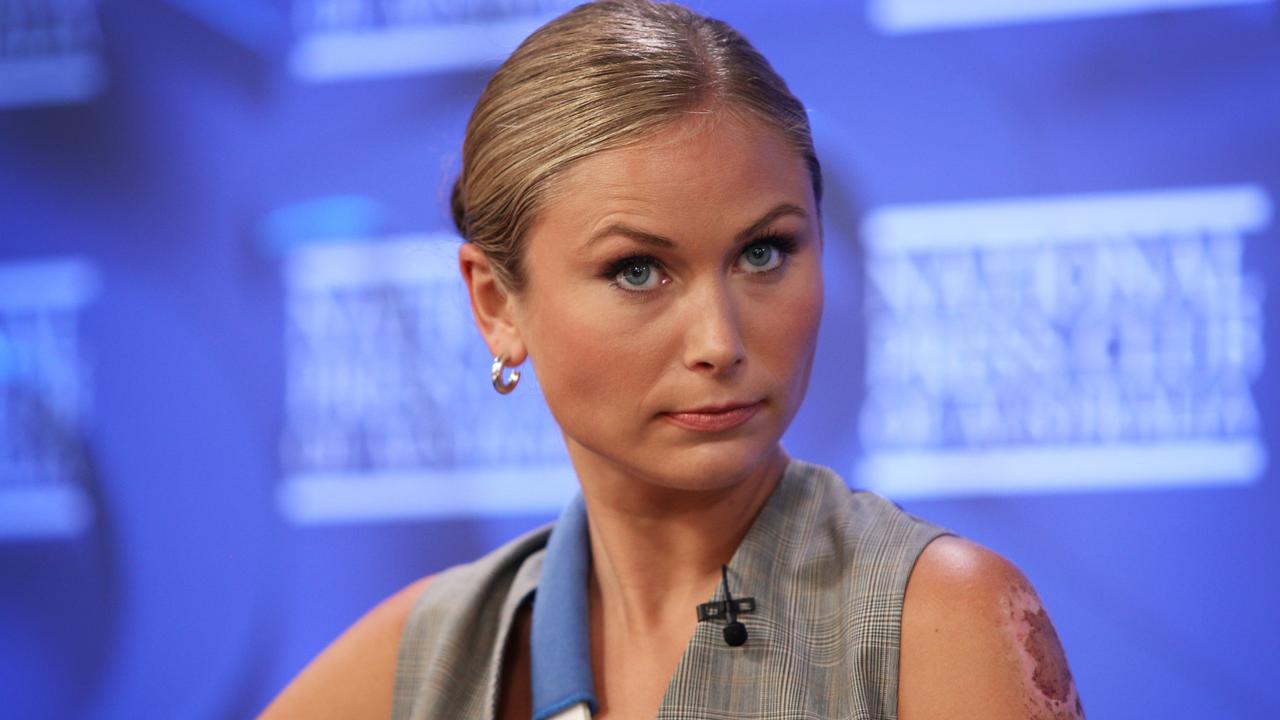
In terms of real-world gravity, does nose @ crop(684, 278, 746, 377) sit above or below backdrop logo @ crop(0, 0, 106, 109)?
below

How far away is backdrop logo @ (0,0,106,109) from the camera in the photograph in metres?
2.46

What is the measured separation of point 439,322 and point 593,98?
1096 millimetres

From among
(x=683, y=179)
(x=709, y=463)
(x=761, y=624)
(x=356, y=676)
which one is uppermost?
(x=683, y=179)

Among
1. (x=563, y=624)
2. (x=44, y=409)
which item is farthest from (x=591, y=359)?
(x=44, y=409)

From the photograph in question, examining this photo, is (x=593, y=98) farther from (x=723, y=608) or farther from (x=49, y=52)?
(x=49, y=52)

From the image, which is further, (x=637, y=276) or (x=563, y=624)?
(x=563, y=624)

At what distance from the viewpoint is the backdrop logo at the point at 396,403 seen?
2162mm

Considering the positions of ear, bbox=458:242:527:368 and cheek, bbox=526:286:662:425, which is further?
ear, bbox=458:242:527:368

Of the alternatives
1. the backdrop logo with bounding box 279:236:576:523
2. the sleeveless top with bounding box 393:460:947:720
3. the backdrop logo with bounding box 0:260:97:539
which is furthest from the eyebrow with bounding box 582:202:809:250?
the backdrop logo with bounding box 0:260:97:539

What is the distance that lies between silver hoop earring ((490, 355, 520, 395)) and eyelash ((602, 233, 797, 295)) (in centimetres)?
20

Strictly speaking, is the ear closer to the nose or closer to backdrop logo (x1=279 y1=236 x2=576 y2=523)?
the nose

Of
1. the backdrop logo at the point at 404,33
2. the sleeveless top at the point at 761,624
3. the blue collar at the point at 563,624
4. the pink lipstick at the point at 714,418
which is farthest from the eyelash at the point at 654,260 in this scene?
the backdrop logo at the point at 404,33

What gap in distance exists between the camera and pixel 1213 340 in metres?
1.88

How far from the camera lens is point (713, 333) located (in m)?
1.10
